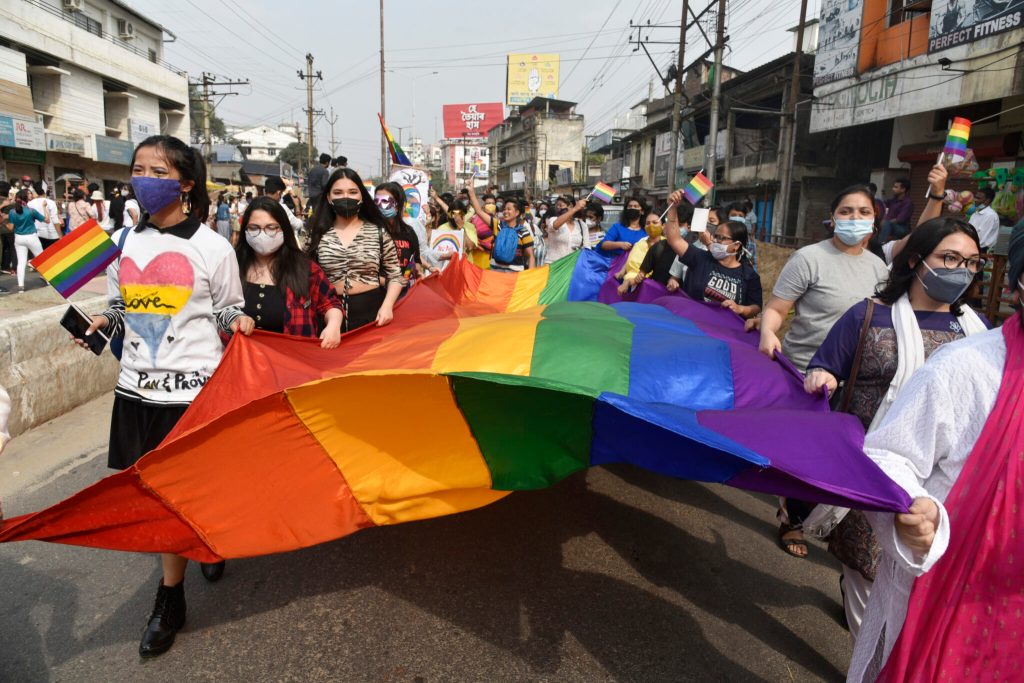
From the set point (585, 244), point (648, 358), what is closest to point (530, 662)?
point (648, 358)

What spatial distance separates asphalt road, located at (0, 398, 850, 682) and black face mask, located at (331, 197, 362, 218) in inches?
73.1

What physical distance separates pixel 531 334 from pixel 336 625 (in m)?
1.57

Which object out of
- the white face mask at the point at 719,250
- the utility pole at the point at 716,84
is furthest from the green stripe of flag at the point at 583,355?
the utility pole at the point at 716,84

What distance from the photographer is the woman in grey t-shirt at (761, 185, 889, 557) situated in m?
3.40

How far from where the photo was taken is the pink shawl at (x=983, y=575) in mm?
1591

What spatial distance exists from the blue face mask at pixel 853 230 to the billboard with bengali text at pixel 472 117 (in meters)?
81.8

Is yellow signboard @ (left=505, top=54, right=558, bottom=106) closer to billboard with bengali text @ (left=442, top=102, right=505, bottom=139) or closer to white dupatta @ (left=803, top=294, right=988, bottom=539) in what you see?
billboard with bengali text @ (left=442, top=102, right=505, bottom=139)

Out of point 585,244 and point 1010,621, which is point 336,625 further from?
point 585,244

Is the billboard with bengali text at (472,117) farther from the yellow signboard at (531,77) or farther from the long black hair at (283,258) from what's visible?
the long black hair at (283,258)

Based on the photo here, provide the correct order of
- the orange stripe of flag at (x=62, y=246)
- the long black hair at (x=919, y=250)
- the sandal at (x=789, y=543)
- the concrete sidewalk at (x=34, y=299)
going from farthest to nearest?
the concrete sidewalk at (x=34, y=299)
the sandal at (x=789, y=543)
the orange stripe of flag at (x=62, y=246)
the long black hair at (x=919, y=250)

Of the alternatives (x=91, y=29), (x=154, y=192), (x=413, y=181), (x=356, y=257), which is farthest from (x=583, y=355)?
(x=91, y=29)

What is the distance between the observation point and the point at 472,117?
8312 cm

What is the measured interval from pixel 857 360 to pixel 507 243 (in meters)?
5.75

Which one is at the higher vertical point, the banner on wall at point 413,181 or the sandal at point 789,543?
the banner on wall at point 413,181
